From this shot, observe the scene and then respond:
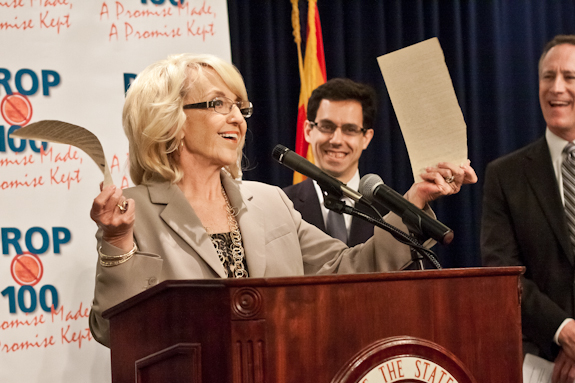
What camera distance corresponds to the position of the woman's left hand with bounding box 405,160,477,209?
63.8 inches

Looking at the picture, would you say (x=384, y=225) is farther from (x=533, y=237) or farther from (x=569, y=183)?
(x=569, y=183)

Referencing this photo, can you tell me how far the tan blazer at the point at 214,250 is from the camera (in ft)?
5.16

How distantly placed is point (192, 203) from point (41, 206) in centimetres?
71

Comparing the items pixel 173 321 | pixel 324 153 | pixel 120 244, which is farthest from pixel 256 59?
pixel 173 321

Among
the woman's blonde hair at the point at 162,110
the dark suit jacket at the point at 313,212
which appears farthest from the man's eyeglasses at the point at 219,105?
the dark suit jacket at the point at 313,212

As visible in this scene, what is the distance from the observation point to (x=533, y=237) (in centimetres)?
262

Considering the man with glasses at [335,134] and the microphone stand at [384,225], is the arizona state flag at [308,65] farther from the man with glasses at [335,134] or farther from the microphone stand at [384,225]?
the microphone stand at [384,225]

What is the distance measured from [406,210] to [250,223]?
579 millimetres

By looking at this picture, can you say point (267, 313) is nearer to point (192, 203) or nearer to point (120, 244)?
point (120, 244)

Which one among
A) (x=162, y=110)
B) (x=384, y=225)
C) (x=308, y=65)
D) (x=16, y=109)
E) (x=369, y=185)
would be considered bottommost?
(x=384, y=225)

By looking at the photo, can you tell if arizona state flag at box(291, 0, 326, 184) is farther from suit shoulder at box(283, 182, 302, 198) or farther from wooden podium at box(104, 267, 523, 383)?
wooden podium at box(104, 267, 523, 383)

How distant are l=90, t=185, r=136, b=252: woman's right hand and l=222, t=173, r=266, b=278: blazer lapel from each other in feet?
1.34

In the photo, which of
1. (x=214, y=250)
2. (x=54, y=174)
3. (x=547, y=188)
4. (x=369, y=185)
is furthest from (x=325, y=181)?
(x=547, y=188)

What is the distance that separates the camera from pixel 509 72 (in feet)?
12.7
